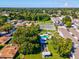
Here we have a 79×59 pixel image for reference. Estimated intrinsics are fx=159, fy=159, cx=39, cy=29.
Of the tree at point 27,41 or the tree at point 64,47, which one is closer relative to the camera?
the tree at point 64,47

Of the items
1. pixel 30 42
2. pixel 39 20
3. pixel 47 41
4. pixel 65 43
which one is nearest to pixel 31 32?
pixel 30 42

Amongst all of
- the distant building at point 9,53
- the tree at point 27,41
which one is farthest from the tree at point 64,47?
the distant building at point 9,53

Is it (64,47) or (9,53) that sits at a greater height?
(64,47)

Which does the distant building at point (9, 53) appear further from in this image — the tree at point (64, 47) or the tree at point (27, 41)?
the tree at point (64, 47)

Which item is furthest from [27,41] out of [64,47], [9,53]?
[64,47]

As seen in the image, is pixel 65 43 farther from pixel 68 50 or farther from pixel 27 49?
pixel 27 49

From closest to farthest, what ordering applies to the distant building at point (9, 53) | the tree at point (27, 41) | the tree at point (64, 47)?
the distant building at point (9, 53) → the tree at point (64, 47) → the tree at point (27, 41)

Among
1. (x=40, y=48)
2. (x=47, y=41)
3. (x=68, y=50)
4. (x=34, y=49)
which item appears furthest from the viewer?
(x=47, y=41)

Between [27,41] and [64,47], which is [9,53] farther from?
[64,47]

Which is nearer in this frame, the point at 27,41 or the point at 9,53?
the point at 9,53

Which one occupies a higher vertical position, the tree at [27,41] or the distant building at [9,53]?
the tree at [27,41]

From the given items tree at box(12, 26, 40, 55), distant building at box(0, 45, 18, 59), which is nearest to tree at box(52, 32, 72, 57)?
tree at box(12, 26, 40, 55)
